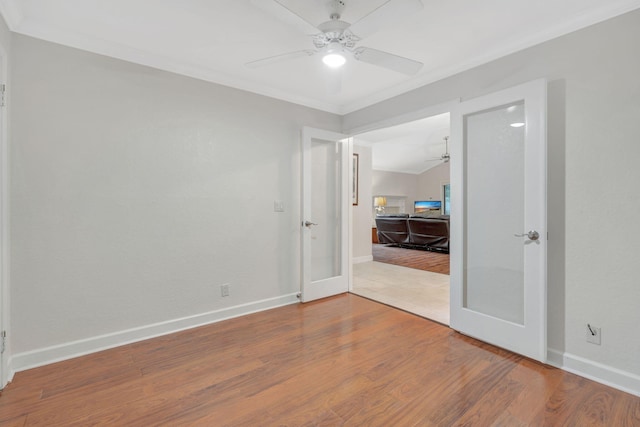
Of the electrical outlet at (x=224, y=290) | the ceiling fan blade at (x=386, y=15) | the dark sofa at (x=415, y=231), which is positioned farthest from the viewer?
the dark sofa at (x=415, y=231)

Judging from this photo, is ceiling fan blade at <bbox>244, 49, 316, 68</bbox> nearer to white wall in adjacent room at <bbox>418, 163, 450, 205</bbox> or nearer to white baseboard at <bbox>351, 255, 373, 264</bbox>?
white baseboard at <bbox>351, 255, 373, 264</bbox>

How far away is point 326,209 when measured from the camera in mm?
3797

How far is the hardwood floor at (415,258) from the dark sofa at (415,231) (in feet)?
0.76

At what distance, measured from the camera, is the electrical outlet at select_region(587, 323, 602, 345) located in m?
1.94

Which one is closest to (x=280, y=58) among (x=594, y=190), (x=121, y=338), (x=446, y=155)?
(x=594, y=190)

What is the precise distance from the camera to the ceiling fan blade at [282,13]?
1457mm

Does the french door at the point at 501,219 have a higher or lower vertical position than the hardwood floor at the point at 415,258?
higher

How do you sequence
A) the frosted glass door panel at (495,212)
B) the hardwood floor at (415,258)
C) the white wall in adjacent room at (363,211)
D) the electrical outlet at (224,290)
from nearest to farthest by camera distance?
1. the frosted glass door panel at (495,212)
2. the electrical outlet at (224,290)
3. the hardwood floor at (415,258)
4. the white wall in adjacent room at (363,211)

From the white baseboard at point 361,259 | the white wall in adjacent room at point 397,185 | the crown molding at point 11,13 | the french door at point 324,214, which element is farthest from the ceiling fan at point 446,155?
the crown molding at point 11,13

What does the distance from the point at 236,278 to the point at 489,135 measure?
268 centimetres

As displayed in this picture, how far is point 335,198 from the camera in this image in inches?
152

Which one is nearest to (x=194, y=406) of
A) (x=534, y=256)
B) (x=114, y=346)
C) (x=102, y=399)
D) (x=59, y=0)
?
(x=102, y=399)

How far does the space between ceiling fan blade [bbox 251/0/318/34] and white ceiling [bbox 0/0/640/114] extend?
63 millimetres

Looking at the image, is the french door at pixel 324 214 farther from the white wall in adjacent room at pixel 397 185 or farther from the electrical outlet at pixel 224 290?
the white wall in adjacent room at pixel 397 185
